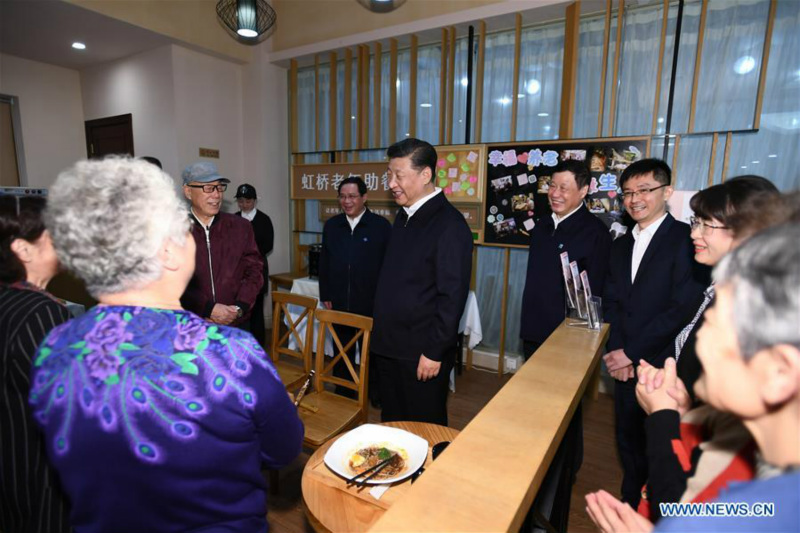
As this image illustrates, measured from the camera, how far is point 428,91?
3.92 metres

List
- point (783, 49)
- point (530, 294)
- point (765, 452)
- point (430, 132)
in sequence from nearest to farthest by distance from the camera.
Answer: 1. point (765, 452)
2. point (530, 294)
3. point (783, 49)
4. point (430, 132)

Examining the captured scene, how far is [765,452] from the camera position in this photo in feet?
1.74

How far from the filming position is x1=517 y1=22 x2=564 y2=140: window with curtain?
134 inches

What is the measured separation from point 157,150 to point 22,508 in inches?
163

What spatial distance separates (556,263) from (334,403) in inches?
56.3

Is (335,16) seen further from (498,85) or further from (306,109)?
(498,85)

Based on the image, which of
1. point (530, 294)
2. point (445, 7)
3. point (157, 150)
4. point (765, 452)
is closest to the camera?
Result: point (765, 452)

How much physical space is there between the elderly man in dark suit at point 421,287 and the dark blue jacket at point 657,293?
2.56 feet

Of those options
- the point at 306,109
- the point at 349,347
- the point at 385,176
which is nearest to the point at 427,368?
the point at 349,347

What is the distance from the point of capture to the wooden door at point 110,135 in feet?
15.4

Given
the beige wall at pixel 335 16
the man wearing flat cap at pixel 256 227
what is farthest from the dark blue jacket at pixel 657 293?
the man wearing flat cap at pixel 256 227

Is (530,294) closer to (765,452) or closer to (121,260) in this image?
(765,452)

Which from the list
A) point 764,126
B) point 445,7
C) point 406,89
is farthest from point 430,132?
point 764,126

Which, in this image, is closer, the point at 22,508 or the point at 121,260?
the point at 121,260
